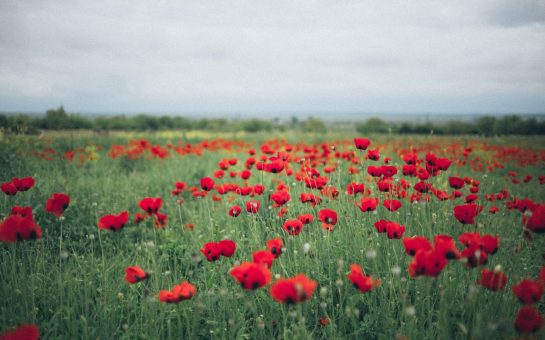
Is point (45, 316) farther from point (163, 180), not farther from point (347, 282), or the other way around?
point (163, 180)

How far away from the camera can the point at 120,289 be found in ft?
7.34

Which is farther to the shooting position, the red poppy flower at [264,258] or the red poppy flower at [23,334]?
the red poppy flower at [264,258]

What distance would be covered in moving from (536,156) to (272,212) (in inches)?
273

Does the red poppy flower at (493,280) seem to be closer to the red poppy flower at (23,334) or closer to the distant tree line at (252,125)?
the red poppy flower at (23,334)

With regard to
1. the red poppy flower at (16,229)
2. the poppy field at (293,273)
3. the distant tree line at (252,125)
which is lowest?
the poppy field at (293,273)

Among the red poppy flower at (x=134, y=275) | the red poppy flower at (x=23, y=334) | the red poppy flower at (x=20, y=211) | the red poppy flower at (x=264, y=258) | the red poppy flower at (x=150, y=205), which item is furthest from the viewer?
the red poppy flower at (x=150, y=205)

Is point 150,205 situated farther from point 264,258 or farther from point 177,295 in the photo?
point 264,258

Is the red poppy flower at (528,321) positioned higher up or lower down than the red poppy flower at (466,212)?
lower down

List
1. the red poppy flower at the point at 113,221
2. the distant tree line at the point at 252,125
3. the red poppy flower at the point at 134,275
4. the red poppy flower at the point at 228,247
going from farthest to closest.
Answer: the distant tree line at the point at 252,125
the red poppy flower at the point at 113,221
the red poppy flower at the point at 228,247
the red poppy flower at the point at 134,275

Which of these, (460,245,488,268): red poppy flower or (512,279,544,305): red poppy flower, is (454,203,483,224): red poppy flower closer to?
(460,245,488,268): red poppy flower

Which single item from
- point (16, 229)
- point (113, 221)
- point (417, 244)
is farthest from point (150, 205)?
point (417, 244)

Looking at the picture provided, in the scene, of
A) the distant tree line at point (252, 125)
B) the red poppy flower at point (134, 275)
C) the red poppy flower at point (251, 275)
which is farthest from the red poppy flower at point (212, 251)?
the distant tree line at point (252, 125)

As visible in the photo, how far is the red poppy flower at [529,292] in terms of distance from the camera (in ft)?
3.81

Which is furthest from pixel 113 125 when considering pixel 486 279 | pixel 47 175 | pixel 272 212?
pixel 486 279
